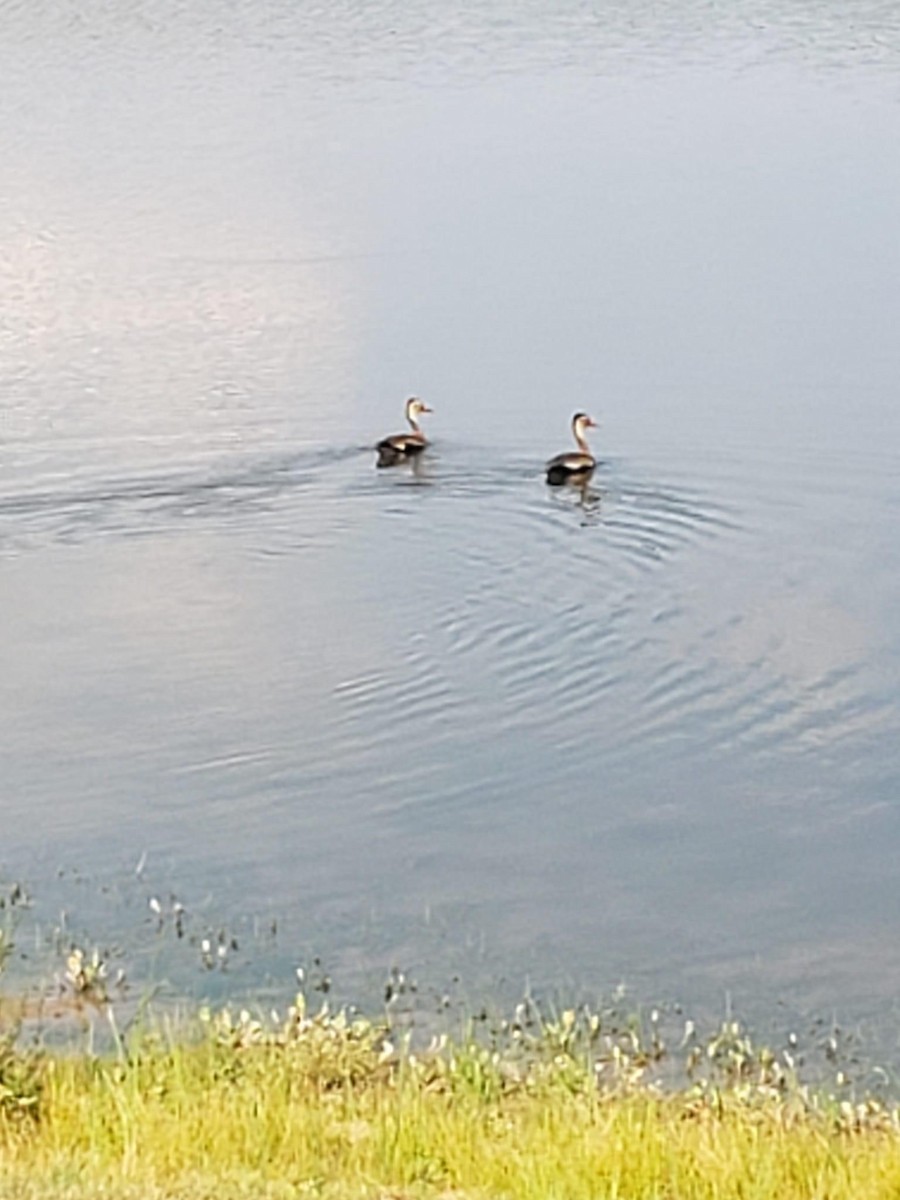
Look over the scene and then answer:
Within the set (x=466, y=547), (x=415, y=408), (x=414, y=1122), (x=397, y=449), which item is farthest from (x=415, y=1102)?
(x=415, y=408)

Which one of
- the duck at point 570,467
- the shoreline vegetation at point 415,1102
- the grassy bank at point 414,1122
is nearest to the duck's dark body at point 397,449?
the duck at point 570,467

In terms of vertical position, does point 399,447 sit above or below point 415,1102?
above

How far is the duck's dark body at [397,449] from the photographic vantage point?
→ 1975 centimetres

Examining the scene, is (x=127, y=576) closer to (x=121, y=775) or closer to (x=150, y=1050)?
(x=121, y=775)

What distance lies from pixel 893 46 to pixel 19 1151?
120 ft

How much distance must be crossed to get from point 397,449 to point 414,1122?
1206 cm

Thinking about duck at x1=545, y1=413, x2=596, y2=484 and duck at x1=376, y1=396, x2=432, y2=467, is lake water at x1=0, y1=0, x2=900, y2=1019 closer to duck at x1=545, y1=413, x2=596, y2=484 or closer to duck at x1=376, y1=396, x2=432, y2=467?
duck at x1=376, y1=396, x2=432, y2=467

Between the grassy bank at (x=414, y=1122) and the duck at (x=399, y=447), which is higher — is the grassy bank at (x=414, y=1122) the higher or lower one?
the lower one

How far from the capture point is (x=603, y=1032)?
10203mm

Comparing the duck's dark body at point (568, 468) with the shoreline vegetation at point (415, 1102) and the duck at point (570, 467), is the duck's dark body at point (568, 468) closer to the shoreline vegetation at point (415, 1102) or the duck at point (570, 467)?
the duck at point (570, 467)

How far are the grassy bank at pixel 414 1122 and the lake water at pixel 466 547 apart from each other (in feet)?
5.28

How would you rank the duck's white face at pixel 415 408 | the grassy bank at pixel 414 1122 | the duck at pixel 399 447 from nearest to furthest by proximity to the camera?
the grassy bank at pixel 414 1122
the duck at pixel 399 447
the duck's white face at pixel 415 408

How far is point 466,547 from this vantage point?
1805 cm

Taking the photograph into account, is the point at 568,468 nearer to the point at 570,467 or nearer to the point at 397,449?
the point at 570,467
